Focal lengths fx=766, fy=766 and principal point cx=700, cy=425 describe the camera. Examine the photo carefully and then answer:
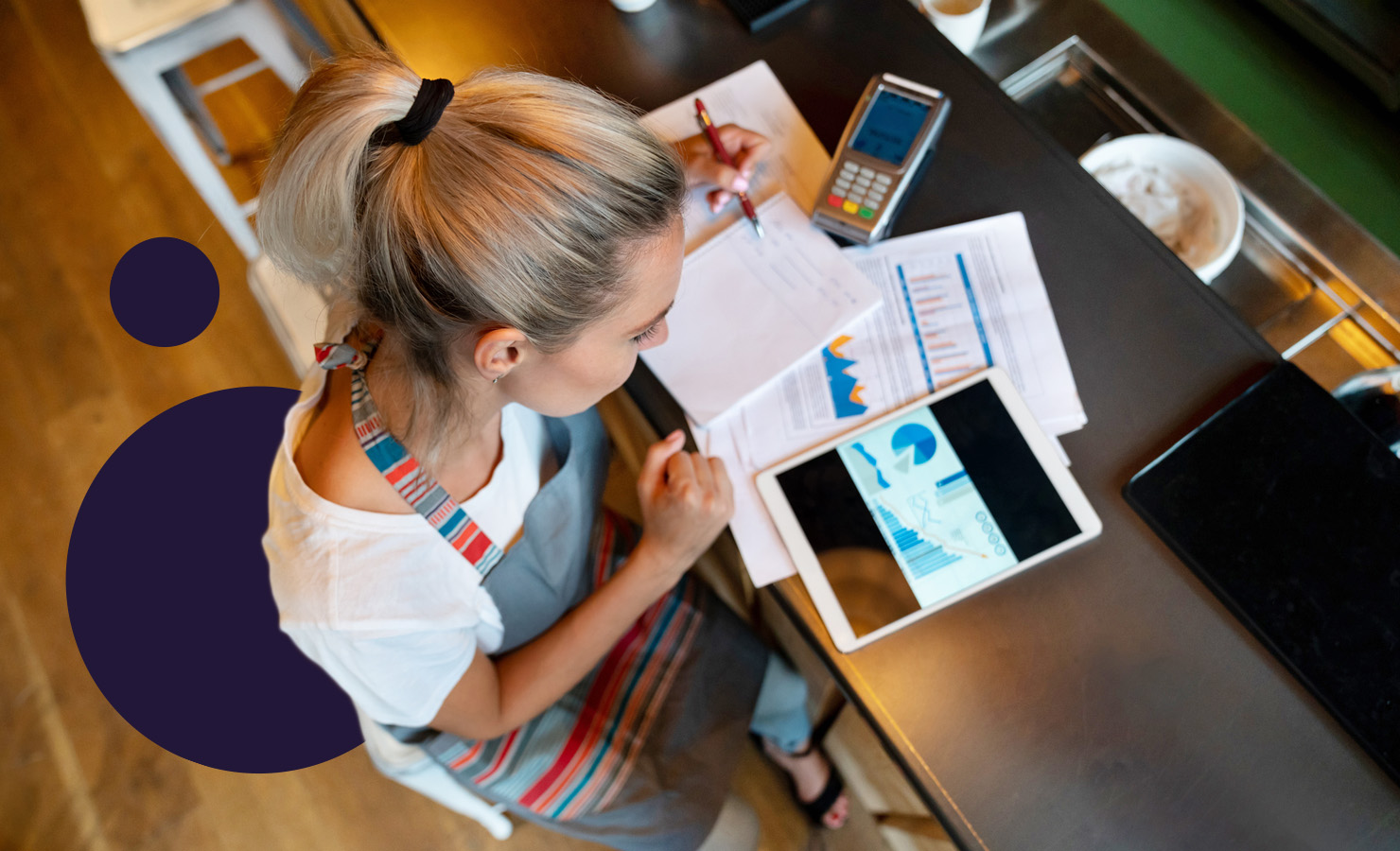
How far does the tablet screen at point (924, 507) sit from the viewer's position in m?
0.69

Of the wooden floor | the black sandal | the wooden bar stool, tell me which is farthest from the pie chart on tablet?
the wooden bar stool

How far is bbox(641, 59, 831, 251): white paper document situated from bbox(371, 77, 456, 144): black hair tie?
353 mm

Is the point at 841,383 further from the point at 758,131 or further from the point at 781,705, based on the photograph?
the point at 781,705

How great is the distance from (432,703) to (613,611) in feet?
0.67

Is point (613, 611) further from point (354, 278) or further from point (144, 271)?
point (144, 271)

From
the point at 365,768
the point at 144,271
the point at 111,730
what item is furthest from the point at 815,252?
the point at 111,730

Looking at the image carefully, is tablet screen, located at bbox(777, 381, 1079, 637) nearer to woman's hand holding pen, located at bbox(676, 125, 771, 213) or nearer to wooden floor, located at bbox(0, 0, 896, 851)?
woman's hand holding pen, located at bbox(676, 125, 771, 213)

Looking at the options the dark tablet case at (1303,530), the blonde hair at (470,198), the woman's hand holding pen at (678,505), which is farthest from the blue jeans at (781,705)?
the blonde hair at (470,198)

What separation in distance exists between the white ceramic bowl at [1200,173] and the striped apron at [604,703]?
68cm

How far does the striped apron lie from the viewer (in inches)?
33.6

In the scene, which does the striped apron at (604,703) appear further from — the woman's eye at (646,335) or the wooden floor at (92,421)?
the wooden floor at (92,421)

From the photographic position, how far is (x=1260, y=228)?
32.4 inches

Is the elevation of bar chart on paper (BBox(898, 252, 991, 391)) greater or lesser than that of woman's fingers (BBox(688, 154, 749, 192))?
lesser

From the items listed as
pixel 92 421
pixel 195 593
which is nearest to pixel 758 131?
pixel 195 593
